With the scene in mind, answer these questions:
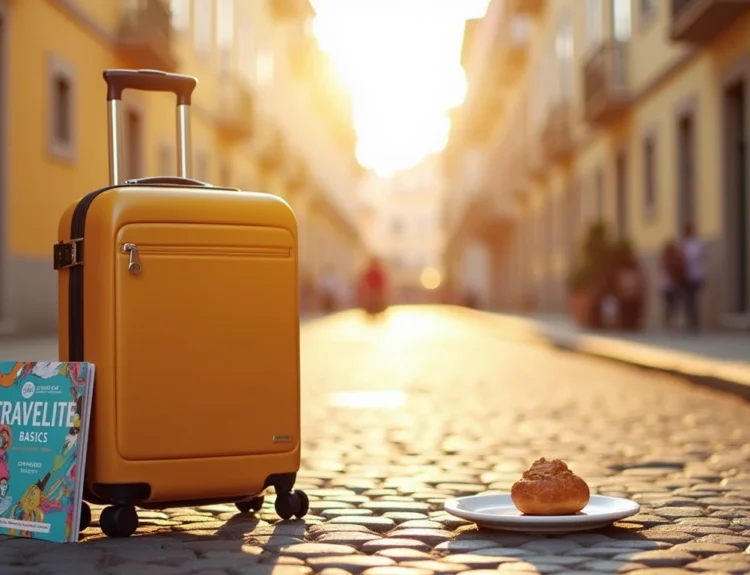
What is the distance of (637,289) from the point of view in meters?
21.7

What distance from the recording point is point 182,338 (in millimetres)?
3852

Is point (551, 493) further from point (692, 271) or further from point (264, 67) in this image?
point (264, 67)

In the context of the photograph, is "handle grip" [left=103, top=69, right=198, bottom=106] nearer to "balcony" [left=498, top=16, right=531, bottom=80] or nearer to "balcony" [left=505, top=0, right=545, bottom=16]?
"balcony" [left=505, top=0, right=545, bottom=16]

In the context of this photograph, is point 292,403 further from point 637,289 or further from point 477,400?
point 637,289

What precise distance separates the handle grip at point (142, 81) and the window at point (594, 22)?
82.8 ft

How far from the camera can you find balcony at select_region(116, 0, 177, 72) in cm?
2202

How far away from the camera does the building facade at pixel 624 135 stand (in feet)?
63.3

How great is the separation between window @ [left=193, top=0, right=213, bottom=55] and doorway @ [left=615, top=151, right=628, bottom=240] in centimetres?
983

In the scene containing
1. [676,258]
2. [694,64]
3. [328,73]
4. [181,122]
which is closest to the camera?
[181,122]

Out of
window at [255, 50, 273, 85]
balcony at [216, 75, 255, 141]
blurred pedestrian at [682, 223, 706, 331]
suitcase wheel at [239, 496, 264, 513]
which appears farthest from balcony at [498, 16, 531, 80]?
suitcase wheel at [239, 496, 264, 513]

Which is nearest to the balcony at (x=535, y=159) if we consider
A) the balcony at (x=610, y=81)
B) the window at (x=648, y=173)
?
the balcony at (x=610, y=81)

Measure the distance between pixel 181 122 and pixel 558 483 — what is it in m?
1.80

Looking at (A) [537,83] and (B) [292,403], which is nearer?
(B) [292,403]

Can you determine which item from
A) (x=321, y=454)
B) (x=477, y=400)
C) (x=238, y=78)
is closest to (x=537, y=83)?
(x=238, y=78)
